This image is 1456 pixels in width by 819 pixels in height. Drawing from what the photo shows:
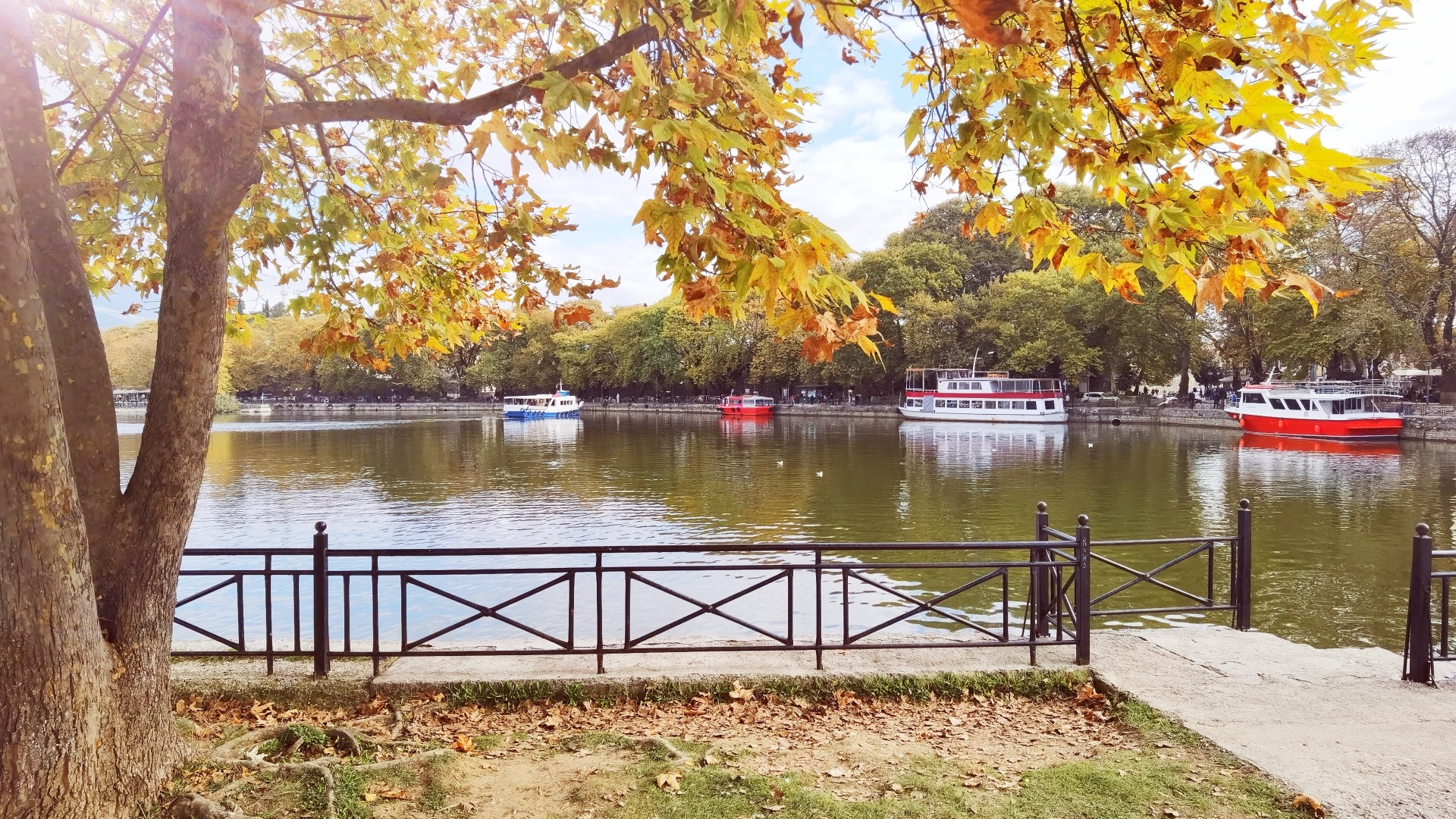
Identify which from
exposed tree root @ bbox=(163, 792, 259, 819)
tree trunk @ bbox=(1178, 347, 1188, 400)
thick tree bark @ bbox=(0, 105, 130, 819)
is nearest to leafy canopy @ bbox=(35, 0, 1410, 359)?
thick tree bark @ bbox=(0, 105, 130, 819)

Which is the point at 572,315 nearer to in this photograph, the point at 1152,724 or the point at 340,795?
the point at 340,795

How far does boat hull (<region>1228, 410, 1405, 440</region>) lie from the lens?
40.9 metres

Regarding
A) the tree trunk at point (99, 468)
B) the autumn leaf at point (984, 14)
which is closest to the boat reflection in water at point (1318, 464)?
the autumn leaf at point (984, 14)

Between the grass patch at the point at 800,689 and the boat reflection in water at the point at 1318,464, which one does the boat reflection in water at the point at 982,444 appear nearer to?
the boat reflection in water at the point at 1318,464

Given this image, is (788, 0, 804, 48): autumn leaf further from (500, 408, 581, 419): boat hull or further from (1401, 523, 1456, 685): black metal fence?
(500, 408, 581, 419): boat hull

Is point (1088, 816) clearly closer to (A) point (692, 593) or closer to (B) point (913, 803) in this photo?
(B) point (913, 803)

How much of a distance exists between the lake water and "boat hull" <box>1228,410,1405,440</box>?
1013 millimetres

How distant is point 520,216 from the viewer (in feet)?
20.9

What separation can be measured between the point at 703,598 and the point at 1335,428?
132ft

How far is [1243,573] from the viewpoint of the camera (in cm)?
880

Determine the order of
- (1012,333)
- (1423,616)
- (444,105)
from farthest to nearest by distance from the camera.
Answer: (1012,333)
(1423,616)
(444,105)

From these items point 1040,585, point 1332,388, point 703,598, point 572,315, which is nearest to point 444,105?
point 572,315

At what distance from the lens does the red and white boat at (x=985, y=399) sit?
60.2 meters

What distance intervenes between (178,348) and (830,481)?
27723 millimetres
